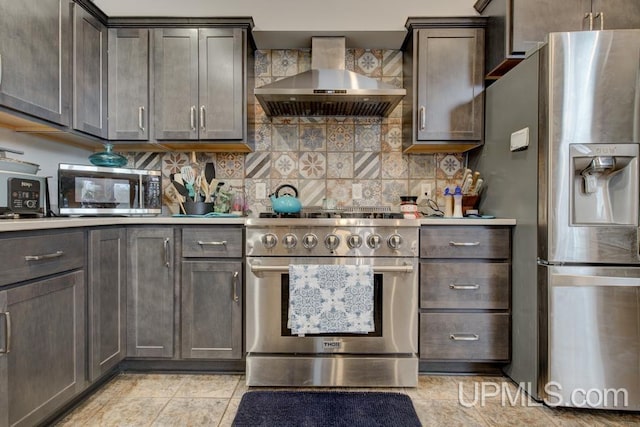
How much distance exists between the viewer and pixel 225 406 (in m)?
1.66

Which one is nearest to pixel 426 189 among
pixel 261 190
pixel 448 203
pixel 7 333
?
pixel 448 203

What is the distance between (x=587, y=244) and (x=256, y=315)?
1.65 m

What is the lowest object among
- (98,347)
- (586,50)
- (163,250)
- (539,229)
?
(98,347)

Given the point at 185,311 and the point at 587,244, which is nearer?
the point at 587,244

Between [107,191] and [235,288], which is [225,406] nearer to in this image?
[235,288]

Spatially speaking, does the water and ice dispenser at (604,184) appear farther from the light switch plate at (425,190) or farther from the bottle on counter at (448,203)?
the light switch plate at (425,190)

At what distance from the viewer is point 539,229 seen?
1649mm

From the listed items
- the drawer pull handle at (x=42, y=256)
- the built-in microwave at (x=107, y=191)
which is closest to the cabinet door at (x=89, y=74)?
the built-in microwave at (x=107, y=191)

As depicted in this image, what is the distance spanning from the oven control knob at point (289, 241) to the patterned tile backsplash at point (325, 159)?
0.76m

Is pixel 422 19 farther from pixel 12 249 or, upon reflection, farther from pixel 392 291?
pixel 12 249

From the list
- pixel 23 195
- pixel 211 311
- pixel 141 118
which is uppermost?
pixel 141 118

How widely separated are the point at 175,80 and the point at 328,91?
3.31ft

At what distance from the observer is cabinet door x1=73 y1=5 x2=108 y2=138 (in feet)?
6.37

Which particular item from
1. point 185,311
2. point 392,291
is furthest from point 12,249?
point 392,291
